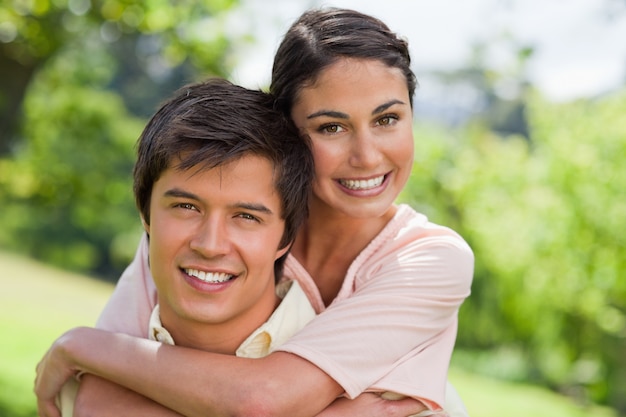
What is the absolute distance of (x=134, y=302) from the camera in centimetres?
318

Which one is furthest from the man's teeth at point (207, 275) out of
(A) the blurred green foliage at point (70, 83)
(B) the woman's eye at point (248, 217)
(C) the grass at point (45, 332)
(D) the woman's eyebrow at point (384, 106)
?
(C) the grass at point (45, 332)

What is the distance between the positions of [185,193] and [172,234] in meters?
0.13

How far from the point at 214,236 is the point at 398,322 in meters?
0.70

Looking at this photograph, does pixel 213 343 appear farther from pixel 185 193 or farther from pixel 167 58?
pixel 167 58

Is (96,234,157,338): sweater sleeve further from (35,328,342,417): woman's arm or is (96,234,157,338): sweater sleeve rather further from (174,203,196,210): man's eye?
(174,203,196,210): man's eye

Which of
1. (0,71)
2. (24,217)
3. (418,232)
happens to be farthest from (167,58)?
(24,217)

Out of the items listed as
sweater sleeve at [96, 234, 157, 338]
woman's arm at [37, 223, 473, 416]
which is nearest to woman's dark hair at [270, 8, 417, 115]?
woman's arm at [37, 223, 473, 416]

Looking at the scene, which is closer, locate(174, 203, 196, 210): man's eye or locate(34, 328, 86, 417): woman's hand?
locate(174, 203, 196, 210): man's eye

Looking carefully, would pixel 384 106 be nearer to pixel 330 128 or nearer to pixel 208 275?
pixel 330 128

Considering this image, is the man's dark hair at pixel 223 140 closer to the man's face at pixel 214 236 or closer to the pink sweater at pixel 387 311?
the man's face at pixel 214 236

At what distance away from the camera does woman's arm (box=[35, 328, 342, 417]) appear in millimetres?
2602

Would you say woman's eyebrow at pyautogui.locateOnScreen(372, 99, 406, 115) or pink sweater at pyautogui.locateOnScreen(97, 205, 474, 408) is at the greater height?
woman's eyebrow at pyautogui.locateOnScreen(372, 99, 406, 115)

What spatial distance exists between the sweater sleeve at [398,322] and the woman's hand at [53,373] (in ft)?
2.52

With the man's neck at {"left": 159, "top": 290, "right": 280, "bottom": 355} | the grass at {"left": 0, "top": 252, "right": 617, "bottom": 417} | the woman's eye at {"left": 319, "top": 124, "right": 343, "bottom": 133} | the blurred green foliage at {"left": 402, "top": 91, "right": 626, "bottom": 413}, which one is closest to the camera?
the man's neck at {"left": 159, "top": 290, "right": 280, "bottom": 355}
